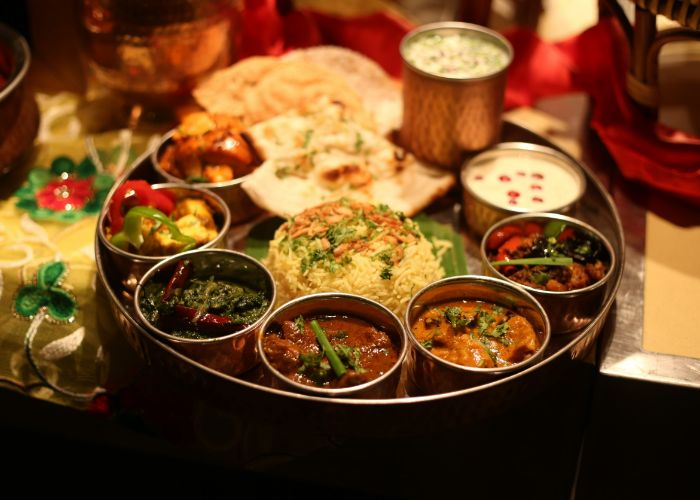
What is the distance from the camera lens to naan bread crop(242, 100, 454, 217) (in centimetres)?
290

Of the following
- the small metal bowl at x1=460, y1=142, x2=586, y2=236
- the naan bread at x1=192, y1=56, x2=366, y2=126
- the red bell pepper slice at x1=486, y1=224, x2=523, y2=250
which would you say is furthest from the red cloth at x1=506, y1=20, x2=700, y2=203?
the naan bread at x1=192, y1=56, x2=366, y2=126

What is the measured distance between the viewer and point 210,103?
A: 319 centimetres

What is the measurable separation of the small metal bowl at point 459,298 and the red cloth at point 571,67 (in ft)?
3.54

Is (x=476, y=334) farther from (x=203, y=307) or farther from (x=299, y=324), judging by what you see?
(x=203, y=307)

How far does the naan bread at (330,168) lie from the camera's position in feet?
9.50

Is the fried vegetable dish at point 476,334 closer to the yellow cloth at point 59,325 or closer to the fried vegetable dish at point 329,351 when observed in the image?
the fried vegetable dish at point 329,351

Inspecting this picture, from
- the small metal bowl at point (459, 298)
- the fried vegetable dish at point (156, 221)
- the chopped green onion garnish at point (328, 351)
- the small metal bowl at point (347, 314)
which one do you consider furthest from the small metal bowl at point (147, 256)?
the small metal bowl at point (459, 298)

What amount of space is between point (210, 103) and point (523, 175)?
1377 mm

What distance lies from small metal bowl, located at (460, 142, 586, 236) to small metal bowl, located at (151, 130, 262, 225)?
0.86 metres

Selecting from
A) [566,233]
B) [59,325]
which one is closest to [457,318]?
[566,233]

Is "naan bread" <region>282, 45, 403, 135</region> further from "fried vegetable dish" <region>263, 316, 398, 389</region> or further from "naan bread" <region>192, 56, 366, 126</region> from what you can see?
"fried vegetable dish" <region>263, 316, 398, 389</region>

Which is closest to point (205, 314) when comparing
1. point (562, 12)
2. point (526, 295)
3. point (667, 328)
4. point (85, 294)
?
point (85, 294)

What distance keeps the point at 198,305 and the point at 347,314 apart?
0.47 metres

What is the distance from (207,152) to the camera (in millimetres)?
2918
